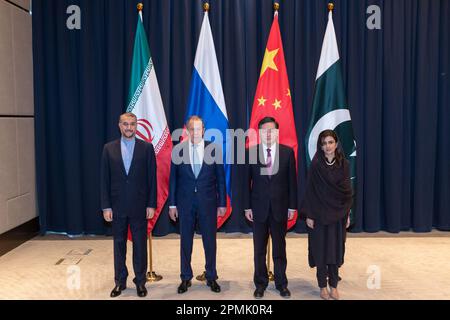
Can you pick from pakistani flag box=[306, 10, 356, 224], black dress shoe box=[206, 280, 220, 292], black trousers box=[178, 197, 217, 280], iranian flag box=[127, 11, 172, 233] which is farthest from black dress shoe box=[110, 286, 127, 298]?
pakistani flag box=[306, 10, 356, 224]

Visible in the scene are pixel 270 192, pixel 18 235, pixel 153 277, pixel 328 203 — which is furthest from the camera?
pixel 18 235

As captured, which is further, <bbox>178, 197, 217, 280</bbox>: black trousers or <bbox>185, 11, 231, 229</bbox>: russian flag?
<bbox>185, 11, 231, 229</bbox>: russian flag

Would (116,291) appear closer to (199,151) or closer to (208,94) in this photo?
(199,151)

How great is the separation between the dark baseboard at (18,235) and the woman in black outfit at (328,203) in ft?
10.3

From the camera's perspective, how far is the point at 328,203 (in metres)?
3.10

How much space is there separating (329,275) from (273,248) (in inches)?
18.2

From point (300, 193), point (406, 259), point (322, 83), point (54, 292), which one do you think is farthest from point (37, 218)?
point (406, 259)

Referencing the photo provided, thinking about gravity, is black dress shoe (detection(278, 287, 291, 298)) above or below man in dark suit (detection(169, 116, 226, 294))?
below

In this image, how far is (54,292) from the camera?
3.41 m

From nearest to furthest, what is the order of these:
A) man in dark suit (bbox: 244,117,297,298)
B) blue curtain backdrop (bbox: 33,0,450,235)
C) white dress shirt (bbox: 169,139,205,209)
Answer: man in dark suit (bbox: 244,117,297,298) < white dress shirt (bbox: 169,139,205,209) < blue curtain backdrop (bbox: 33,0,450,235)

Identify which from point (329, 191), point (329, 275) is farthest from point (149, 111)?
point (329, 275)

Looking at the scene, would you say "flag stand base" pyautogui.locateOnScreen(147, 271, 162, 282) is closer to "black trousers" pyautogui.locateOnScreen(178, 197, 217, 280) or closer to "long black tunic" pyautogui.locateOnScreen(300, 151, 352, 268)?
"black trousers" pyautogui.locateOnScreen(178, 197, 217, 280)

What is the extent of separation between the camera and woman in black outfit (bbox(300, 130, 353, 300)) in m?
3.09

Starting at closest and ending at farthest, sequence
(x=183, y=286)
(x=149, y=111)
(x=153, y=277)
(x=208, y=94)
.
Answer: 1. (x=183, y=286)
2. (x=153, y=277)
3. (x=149, y=111)
4. (x=208, y=94)
